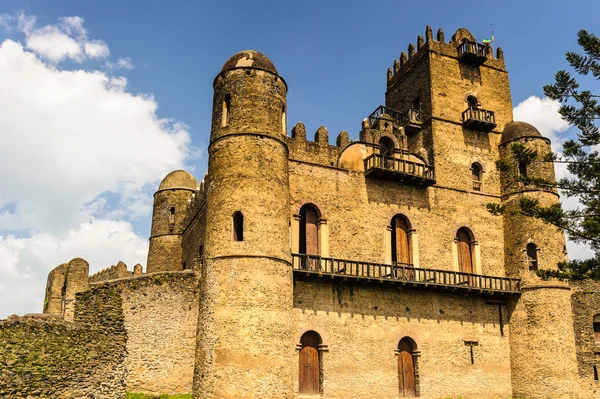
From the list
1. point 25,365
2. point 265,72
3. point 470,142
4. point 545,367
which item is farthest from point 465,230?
point 25,365

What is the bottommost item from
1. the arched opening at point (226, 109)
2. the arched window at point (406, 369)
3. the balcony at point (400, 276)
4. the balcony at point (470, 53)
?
the arched window at point (406, 369)

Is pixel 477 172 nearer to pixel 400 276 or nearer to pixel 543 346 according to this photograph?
pixel 400 276

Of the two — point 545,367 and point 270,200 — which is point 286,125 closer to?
point 270,200

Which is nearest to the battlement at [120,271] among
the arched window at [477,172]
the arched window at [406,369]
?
the arched window at [406,369]

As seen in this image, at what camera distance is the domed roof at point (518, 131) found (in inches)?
1189

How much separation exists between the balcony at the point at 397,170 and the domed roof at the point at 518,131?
516 cm

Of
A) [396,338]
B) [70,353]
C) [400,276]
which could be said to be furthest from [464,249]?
[70,353]

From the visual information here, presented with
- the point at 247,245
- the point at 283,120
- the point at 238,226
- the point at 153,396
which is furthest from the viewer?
the point at 283,120

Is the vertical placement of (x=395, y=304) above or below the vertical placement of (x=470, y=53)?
below

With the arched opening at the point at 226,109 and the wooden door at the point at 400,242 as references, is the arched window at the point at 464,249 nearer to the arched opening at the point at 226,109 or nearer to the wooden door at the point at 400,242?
the wooden door at the point at 400,242

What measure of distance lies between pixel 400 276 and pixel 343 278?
2754mm

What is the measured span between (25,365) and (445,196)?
1829 cm

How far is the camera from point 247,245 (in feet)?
72.2

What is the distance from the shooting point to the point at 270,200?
74.8 feet
